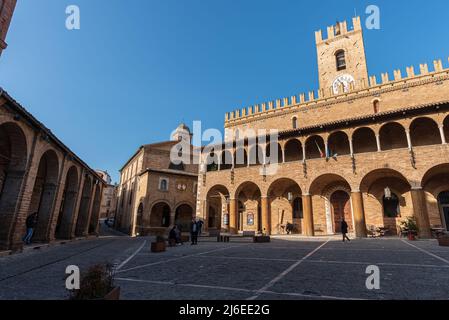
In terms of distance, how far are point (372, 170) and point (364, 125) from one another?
3.65 metres

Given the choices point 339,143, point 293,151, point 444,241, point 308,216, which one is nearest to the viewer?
point 444,241

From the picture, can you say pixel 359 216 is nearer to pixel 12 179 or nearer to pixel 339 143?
pixel 339 143

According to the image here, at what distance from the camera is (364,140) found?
2120 cm

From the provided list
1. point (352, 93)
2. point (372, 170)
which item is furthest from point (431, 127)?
point (352, 93)

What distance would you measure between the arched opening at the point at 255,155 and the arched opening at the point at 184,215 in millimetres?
11382

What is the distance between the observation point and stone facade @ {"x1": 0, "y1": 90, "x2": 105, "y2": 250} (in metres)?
9.88

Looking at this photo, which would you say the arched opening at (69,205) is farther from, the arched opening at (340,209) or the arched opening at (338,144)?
the arched opening at (338,144)

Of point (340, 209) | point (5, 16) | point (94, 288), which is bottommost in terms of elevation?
point (94, 288)

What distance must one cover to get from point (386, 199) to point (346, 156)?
15.6 ft

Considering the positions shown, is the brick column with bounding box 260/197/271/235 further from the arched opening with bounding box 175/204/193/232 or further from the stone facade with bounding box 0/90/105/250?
the stone facade with bounding box 0/90/105/250

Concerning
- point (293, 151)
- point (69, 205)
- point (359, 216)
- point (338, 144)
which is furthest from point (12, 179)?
point (338, 144)

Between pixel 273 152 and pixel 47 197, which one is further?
pixel 273 152

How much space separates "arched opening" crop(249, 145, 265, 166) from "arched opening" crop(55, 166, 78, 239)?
15273 millimetres
